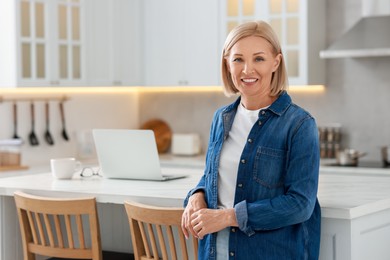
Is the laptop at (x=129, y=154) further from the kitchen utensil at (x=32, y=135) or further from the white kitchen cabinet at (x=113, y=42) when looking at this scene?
the white kitchen cabinet at (x=113, y=42)

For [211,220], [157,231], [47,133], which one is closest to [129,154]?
[157,231]

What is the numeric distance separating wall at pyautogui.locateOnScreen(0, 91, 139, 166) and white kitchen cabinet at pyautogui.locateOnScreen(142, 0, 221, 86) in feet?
1.45

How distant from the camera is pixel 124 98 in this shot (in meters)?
6.62

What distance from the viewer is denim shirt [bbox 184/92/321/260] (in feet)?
7.87

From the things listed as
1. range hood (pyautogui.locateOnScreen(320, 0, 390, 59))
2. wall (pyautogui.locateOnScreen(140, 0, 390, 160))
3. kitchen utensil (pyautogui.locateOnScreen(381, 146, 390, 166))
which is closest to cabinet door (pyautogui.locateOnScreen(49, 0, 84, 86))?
wall (pyautogui.locateOnScreen(140, 0, 390, 160))

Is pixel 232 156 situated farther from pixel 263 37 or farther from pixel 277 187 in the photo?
pixel 263 37

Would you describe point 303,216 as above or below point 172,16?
below

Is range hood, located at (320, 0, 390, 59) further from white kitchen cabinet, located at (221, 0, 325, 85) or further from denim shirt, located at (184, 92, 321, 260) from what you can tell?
denim shirt, located at (184, 92, 321, 260)

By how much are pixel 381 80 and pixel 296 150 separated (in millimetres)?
3462

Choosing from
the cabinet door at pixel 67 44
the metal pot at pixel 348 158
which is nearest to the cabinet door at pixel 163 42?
the cabinet door at pixel 67 44

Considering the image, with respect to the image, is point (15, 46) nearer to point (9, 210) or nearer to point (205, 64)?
point (205, 64)

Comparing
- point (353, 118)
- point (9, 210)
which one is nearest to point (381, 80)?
point (353, 118)

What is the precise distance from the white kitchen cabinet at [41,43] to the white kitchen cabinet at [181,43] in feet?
2.30

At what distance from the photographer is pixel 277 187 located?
2457 millimetres
